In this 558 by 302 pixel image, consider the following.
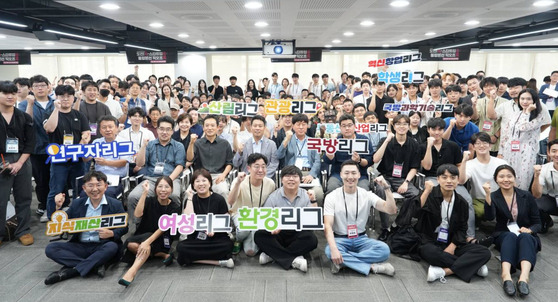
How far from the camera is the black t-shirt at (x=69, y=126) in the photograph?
4.23 metres

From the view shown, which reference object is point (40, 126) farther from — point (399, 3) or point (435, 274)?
point (399, 3)

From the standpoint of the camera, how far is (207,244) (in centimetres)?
336

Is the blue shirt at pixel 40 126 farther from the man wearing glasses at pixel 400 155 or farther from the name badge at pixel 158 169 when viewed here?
the man wearing glasses at pixel 400 155

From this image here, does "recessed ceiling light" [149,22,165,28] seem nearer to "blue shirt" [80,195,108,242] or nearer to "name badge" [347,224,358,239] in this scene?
"blue shirt" [80,195,108,242]

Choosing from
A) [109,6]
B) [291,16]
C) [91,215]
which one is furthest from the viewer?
[291,16]

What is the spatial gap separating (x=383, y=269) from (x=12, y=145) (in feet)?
13.2

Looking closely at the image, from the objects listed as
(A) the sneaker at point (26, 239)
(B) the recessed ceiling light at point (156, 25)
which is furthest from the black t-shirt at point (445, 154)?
(B) the recessed ceiling light at point (156, 25)

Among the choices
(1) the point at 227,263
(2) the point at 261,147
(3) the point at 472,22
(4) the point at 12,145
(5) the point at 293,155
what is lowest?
(1) the point at 227,263

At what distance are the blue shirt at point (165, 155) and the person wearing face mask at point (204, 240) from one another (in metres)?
0.97

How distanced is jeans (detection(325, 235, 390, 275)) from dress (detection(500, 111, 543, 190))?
2.42 metres

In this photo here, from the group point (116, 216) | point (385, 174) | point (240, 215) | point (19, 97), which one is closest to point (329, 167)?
point (385, 174)

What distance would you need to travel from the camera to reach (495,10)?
5.82m

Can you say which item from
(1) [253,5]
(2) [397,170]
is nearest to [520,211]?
(2) [397,170]

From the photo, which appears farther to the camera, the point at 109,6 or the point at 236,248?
the point at 109,6
